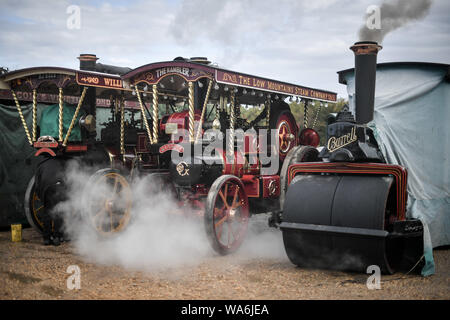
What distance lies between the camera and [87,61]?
891 centimetres

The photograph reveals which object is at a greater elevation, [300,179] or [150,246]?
[300,179]

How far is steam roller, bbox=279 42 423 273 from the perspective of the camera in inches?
185

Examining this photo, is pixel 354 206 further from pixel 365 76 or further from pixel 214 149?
pixel 214 149

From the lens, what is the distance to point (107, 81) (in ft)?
24.1

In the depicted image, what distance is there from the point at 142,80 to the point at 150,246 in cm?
243

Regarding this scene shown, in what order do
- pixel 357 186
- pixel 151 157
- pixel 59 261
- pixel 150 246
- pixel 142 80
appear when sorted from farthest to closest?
pixel 151 157, pixel 142 80, pixel 150 246, pixel 59 261, pixel 357 186

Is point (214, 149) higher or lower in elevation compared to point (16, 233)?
higher

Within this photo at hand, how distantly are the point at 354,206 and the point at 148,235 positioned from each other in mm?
3219

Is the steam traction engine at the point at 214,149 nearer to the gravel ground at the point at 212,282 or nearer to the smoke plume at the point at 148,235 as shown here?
the smoke plume at the point at 148,235

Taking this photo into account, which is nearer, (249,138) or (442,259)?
(442,259)

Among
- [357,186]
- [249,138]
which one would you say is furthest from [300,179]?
[249,138]

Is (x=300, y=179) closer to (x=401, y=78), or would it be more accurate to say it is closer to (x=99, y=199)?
(x=401, y=78)

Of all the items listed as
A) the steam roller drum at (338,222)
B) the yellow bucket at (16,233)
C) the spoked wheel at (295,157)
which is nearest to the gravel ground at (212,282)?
the steam roller drum at (338,222)

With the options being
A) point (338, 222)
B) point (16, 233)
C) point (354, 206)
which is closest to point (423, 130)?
point (354, 206)
